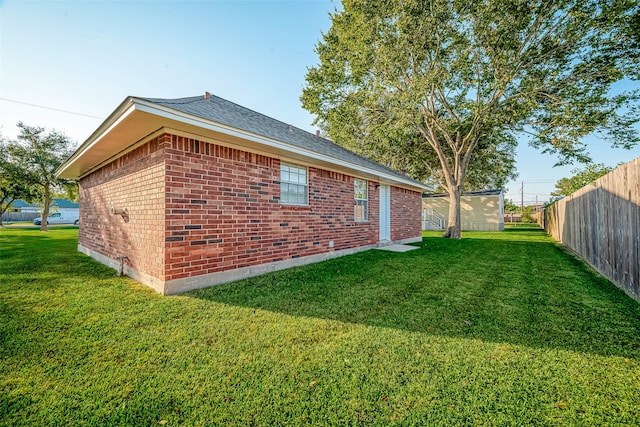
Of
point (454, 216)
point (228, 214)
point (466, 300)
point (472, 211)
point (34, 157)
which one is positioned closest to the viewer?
point (466, 300)

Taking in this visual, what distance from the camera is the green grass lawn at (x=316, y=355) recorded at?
1856 millimetres

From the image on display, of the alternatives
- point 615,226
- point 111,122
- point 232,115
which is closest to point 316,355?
point 111,122

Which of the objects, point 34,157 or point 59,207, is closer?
point 34,157

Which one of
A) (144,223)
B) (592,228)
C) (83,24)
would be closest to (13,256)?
(144,223)

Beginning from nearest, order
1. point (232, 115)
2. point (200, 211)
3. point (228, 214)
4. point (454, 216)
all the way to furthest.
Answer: point (200, 211) < point (228, 214) < point (232, 115) < point (454, 216)

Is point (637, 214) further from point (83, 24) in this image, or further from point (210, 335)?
point (83, 24)

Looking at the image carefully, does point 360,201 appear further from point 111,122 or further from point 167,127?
point 111,122

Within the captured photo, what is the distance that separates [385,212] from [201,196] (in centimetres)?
755

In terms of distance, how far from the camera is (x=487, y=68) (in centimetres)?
1145

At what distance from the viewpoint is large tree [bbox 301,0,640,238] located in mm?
9906

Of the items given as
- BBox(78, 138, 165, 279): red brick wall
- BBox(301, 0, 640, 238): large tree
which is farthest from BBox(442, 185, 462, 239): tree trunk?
BBox(78, 138, 165, 279): red brick wall

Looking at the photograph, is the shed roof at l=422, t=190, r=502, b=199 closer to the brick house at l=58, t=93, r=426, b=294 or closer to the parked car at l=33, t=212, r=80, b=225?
the brick house at l=58, t=93, r=426, b=294

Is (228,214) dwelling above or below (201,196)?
below

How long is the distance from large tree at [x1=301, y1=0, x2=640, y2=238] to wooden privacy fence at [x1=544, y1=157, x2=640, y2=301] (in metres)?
6.44
